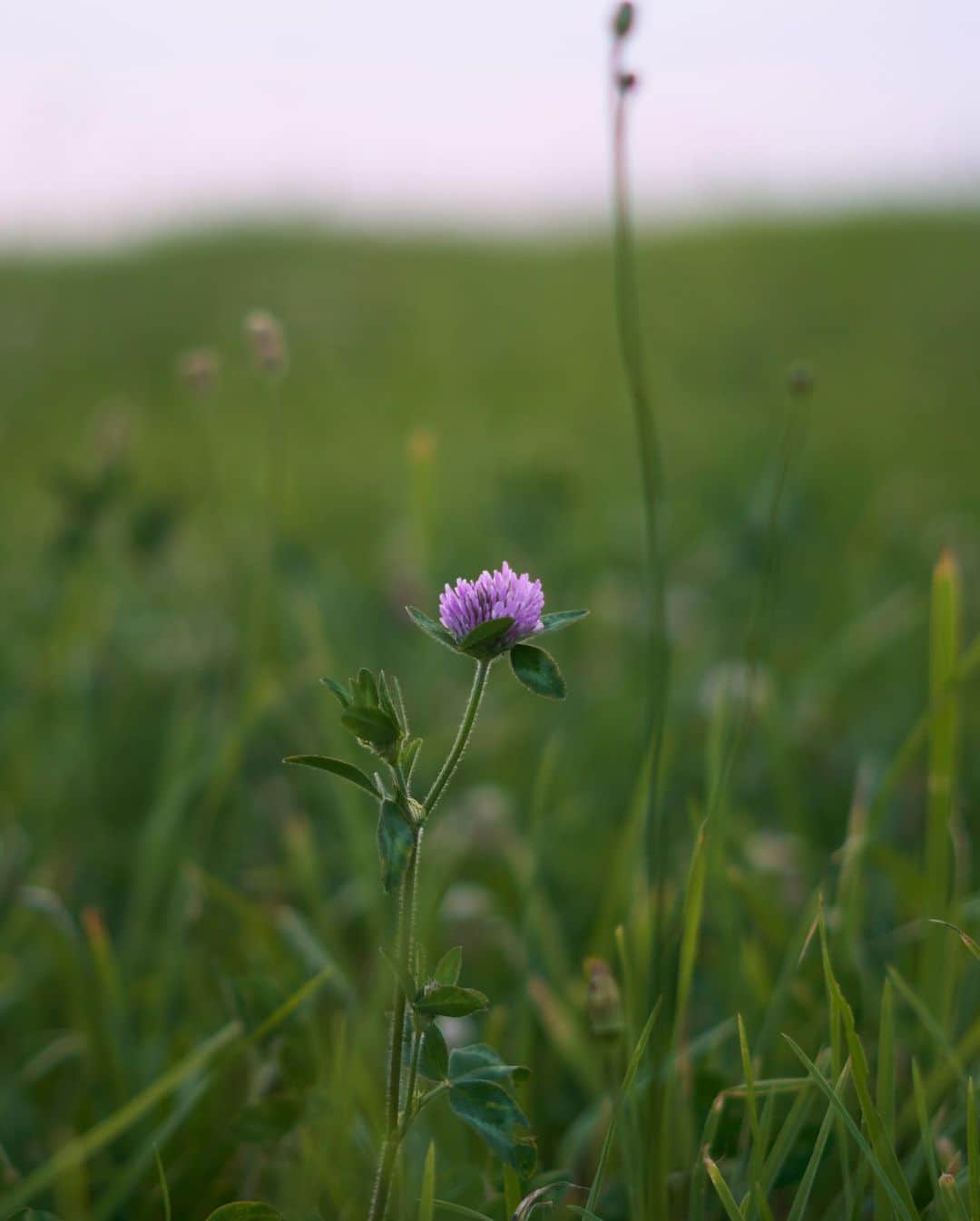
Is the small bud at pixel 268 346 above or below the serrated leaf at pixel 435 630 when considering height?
above

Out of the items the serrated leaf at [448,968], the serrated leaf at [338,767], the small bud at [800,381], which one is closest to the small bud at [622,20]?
the small bud at [800,381]

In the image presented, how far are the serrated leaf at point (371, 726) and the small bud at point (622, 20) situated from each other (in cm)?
45

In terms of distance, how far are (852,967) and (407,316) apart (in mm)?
4340

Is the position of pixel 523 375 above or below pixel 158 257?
below

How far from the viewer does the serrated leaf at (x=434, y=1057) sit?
2.46ft

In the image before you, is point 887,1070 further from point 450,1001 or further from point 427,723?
point 427,723

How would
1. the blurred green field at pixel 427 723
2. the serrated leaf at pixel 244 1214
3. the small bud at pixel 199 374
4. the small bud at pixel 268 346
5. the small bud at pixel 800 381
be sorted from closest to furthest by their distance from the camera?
the serrated leaf at pixel 244 1214, the small bud at pixel 800 381, the blurred green field at pixel 427 723, the small bud at pixel 268 346, the small bud at pixel 199 374

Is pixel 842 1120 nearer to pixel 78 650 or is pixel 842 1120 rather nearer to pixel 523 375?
pixel 78 650

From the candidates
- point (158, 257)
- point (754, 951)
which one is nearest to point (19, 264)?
point (158, 257)

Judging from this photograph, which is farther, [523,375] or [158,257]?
[158,257]

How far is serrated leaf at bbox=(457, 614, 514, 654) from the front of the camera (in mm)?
689

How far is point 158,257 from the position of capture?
19.8ft

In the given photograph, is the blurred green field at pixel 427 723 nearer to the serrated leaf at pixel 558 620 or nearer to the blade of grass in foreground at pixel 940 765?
the blade of grass in foreground at pixel 940 765

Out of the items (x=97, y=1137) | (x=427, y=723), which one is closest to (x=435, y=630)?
(x=97, y=1137)
